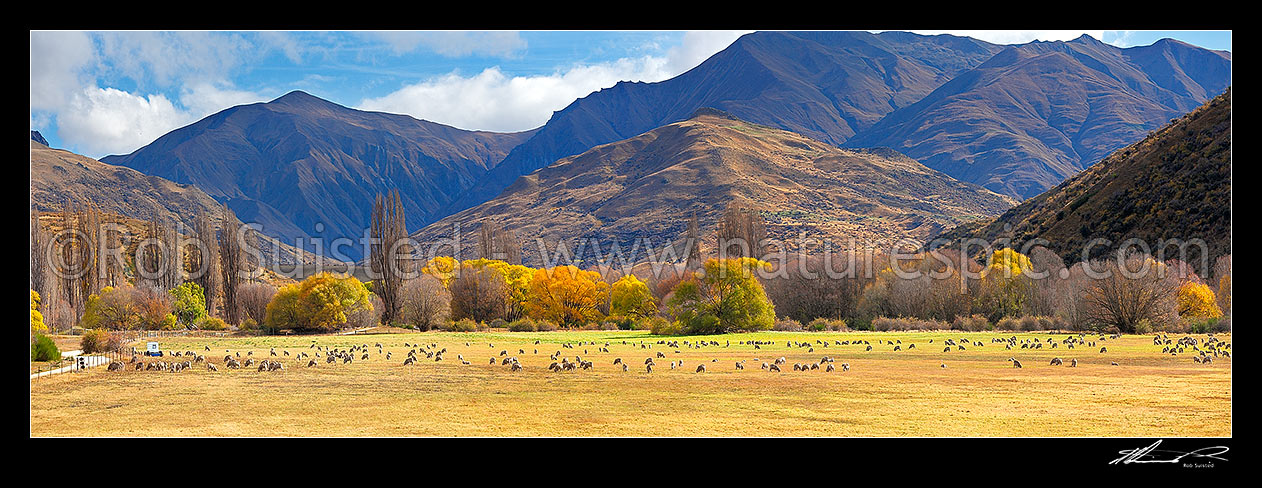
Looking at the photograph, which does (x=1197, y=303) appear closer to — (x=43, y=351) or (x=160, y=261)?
(x=43, y=351)

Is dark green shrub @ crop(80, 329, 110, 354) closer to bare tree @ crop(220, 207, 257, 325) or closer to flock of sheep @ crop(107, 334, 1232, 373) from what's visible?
flock of sheep @ crop(107, 334, 1232, 373)

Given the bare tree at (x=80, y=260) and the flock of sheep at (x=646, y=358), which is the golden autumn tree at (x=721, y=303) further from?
the bare tree at (x=80, y=260)

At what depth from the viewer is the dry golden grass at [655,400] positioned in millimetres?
14500

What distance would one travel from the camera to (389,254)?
69.0m

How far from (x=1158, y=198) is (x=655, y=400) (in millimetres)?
56407

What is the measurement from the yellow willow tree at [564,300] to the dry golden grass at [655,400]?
41310 mm

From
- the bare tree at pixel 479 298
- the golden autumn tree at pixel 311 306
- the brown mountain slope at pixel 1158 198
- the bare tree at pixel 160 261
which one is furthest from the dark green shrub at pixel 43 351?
the brown mountain slope at pixel 1158 198

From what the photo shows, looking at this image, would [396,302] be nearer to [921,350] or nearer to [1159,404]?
[921,350]

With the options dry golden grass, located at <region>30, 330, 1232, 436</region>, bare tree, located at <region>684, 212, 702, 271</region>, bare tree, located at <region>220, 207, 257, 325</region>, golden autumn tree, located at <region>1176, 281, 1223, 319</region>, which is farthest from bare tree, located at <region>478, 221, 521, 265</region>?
dry golden grass, located at <region>30, 330, 1232, 436</region>

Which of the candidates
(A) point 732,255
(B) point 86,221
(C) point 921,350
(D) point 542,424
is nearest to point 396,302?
(B) point 86,221

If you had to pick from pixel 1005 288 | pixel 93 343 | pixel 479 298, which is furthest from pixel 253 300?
pixel 1005 288

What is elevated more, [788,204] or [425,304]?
[788,204]
